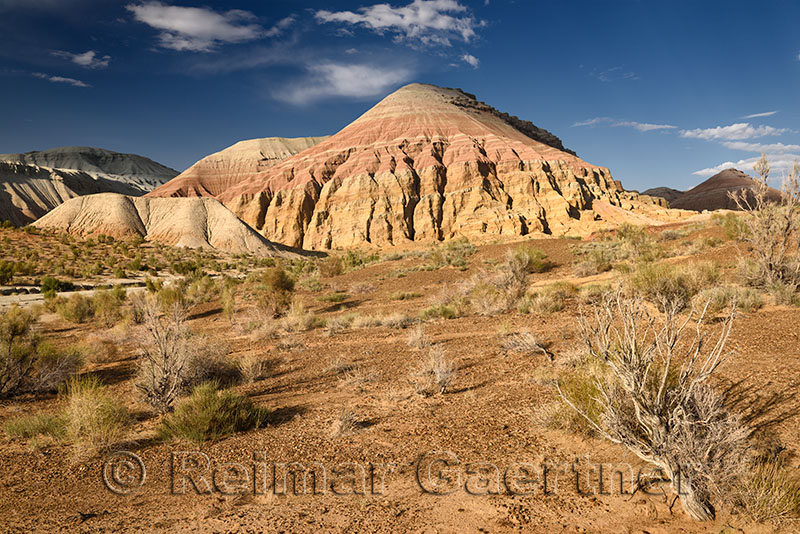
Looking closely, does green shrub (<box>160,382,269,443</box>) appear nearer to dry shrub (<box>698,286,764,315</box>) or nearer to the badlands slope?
dry shrub (<box>698,286,764,315</box>)

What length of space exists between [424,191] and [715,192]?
2747 inches

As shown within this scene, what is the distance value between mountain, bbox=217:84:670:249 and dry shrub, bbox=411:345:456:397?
50.6 m

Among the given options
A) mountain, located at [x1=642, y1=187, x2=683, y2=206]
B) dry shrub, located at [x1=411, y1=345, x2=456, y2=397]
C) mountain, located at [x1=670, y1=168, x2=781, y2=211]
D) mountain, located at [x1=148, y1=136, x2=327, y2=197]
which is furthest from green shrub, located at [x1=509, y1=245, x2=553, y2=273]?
mountain, located at [x1=642, y1=187, x2=683, y2=206]

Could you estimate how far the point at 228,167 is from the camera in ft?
302

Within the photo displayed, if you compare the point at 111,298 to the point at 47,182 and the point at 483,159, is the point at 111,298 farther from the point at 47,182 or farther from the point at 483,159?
the point at 47,182

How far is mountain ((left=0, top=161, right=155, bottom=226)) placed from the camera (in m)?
66.8

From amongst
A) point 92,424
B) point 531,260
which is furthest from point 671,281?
point 92,424

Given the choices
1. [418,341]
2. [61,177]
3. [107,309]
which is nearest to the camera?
[418,341]

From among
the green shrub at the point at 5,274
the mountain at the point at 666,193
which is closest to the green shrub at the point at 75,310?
the green shrub at the point at 5,274

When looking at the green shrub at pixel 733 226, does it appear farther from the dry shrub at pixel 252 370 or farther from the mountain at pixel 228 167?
the mountain at pixel 228 167

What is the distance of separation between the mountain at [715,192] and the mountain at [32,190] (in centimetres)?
12509

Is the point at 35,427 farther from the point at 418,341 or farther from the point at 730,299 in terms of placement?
the point at 730,299

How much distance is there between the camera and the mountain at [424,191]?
59406 mm

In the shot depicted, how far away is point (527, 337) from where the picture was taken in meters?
8.16
